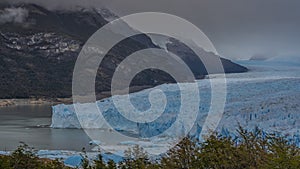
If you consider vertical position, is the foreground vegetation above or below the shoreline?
below

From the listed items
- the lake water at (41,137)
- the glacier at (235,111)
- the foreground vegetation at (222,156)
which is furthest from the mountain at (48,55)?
the foreground vegetation at (222,156)

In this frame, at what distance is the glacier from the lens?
14.6m

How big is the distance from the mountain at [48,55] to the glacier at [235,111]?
36425mm

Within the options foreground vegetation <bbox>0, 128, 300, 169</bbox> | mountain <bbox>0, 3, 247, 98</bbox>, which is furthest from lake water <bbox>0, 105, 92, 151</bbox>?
mountain <bbox>0, 3, 247, 98</bbox>

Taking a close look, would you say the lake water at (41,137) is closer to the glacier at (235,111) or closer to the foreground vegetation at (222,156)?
the glacier at (235,111)

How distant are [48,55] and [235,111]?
77521 millimetres

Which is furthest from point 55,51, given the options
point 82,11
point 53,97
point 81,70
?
point 82,11

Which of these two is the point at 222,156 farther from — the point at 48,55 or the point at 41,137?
the point at 48,55

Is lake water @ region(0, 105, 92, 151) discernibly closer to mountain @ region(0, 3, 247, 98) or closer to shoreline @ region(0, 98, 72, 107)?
shoreline @ region(0, 98, 72, 107)

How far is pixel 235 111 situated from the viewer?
16.6 m

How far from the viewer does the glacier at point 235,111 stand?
48.0ft

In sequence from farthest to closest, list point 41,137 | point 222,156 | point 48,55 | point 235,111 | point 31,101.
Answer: point 48,55, point 31,101, point 41,137, point 235,111, point 222,156

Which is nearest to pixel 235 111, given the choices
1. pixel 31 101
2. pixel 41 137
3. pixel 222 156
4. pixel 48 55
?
pixel 222 156

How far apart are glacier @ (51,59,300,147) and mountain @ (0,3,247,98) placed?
120 ft
